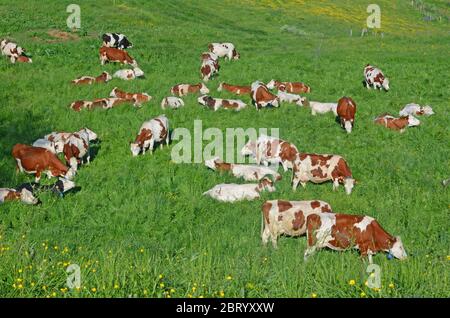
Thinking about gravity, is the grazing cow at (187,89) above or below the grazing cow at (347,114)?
below

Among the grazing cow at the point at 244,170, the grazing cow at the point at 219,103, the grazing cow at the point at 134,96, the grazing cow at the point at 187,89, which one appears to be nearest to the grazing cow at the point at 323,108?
the grazing cow at the point at 219,103

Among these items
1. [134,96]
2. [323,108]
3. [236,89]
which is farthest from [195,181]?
[236,89]

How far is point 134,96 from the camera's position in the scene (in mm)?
21953

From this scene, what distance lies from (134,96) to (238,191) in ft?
33.6

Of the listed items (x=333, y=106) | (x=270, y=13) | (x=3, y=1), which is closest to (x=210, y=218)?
(x=333, y=106)

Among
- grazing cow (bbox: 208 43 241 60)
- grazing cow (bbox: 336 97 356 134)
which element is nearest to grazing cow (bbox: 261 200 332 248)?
grazing cow (bbox: 336 97 356 134)

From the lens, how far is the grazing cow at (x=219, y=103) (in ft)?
71.8

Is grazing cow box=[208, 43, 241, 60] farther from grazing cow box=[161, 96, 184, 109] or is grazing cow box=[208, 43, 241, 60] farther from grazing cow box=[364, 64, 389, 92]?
grazing cow box=[161, 96, 184, 109]

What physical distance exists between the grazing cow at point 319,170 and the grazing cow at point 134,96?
953cm

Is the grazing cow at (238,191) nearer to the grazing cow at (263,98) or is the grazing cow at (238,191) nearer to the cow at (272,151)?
the cow at (272,151)

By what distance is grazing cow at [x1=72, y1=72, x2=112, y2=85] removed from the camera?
24031 mm

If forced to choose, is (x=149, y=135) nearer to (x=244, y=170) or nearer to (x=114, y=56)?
(x=244, y=170)

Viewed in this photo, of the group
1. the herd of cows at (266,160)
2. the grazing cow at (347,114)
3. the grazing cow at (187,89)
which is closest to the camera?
the herd of cows at (266,160)

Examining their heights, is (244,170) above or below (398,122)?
below
